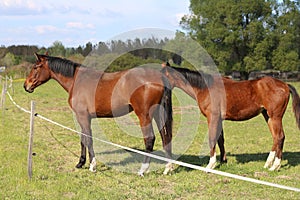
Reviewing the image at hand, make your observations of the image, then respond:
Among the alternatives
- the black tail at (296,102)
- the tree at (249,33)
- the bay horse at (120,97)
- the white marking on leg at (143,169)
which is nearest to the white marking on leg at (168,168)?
the bay horse at (120,97)

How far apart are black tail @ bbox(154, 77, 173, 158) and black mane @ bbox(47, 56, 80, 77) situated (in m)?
1.76

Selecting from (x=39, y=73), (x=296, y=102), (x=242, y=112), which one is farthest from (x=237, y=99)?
(x=39, y=73)

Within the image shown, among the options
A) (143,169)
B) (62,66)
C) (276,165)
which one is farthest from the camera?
(62,66)

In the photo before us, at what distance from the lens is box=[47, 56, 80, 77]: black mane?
671cm

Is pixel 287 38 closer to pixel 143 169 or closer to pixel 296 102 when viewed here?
pixel 296 102

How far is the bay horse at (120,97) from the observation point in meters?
6.15

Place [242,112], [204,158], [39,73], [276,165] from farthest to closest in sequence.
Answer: [204,158], [39,73], [242,112], [276,165]

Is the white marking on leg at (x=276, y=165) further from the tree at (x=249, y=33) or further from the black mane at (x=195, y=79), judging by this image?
the tree at (x=249, y=33)

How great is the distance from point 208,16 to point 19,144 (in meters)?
34.0

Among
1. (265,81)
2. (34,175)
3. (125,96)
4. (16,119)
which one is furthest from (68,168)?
(16,119)

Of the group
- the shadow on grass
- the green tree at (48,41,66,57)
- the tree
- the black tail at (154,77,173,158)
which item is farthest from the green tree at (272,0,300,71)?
the green tree at (48,41,66,57)

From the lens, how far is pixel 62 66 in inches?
265

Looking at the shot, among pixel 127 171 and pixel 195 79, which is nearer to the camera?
pixel 127 171

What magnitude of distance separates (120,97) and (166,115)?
2.84 feet
